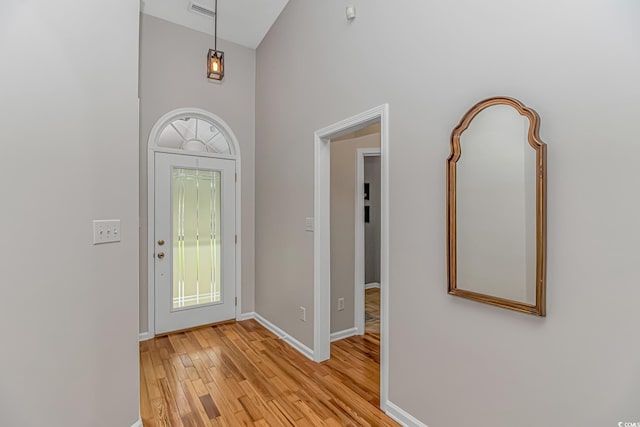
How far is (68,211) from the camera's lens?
1486mm

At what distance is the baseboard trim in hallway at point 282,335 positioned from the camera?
2.88 meters

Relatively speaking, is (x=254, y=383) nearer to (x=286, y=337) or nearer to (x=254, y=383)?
(x=254, y=383)

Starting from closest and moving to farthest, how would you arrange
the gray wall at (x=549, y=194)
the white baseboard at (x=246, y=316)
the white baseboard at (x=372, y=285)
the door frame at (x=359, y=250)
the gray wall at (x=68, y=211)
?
1. the gray wall at (x=549, y=194)
2. the gray wall at (x=68, y=211)
3. the door frame at (x=359, y=250)
4. the white baseboard at (x=246, y=316)
5. the white baseboard at (x=372, y=285)

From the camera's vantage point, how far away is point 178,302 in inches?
137

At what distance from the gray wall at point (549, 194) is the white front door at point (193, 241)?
186cm

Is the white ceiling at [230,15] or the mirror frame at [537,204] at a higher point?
the white ceiling at [230,15]

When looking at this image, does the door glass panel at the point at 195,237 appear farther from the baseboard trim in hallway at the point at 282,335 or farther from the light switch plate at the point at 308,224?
the light switch plate at the point at 308,224

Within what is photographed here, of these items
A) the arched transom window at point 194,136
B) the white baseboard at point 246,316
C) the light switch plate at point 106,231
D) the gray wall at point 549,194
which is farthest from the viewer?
the white baseboard at point 246,316

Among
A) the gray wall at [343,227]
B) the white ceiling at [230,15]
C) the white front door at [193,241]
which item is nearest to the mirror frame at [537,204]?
the gray wall at [343,227]

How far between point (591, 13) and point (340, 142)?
7.42 ft

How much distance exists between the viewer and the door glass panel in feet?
11.4


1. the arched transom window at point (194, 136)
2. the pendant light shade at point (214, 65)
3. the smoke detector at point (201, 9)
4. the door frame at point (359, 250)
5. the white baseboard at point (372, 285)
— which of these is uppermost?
the smoke detector at point (201, 9)

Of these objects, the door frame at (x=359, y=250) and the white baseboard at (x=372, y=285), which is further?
the white baseboard at (x=372, y=285)

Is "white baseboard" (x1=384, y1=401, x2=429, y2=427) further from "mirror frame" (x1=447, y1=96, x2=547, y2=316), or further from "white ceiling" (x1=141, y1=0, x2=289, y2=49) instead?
"white ceiling" (x1=141, y1=0, x2=289, y2=49)
